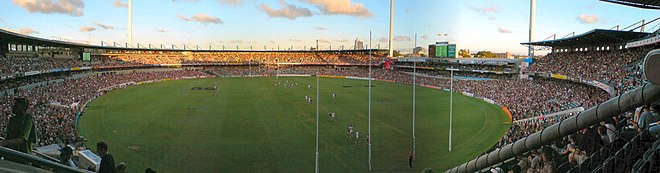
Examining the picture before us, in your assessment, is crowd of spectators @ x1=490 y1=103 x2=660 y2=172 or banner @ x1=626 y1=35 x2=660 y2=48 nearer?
crowd of spectators @ x1=490 y1=103 x2=660 y2=172

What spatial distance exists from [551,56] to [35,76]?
3806cm

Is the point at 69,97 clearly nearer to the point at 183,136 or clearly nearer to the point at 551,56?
the point at 183,136

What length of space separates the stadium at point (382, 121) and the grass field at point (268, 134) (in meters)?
0.06

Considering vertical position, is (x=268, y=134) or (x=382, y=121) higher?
(x=382, y=121)

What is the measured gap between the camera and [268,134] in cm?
1634

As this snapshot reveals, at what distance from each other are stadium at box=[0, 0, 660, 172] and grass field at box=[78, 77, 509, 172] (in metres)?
0.06

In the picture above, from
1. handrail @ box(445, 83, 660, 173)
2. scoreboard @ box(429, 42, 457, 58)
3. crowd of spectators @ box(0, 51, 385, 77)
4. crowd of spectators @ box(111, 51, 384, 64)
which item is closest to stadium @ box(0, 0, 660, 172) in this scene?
handrail @ box(445, 83, 660, 173)

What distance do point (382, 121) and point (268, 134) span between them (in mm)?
5358

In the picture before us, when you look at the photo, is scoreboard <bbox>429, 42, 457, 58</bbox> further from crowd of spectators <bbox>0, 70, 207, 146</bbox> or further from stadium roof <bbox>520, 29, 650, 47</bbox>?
stadium roof <bbox>520, 29, 650, 47</bbox>

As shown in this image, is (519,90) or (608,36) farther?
(519,90)

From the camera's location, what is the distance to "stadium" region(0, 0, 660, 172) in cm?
217

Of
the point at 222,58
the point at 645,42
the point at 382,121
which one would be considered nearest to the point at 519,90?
the point at 645,42

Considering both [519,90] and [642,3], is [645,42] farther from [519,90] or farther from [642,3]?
[519,90]

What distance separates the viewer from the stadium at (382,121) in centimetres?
217
